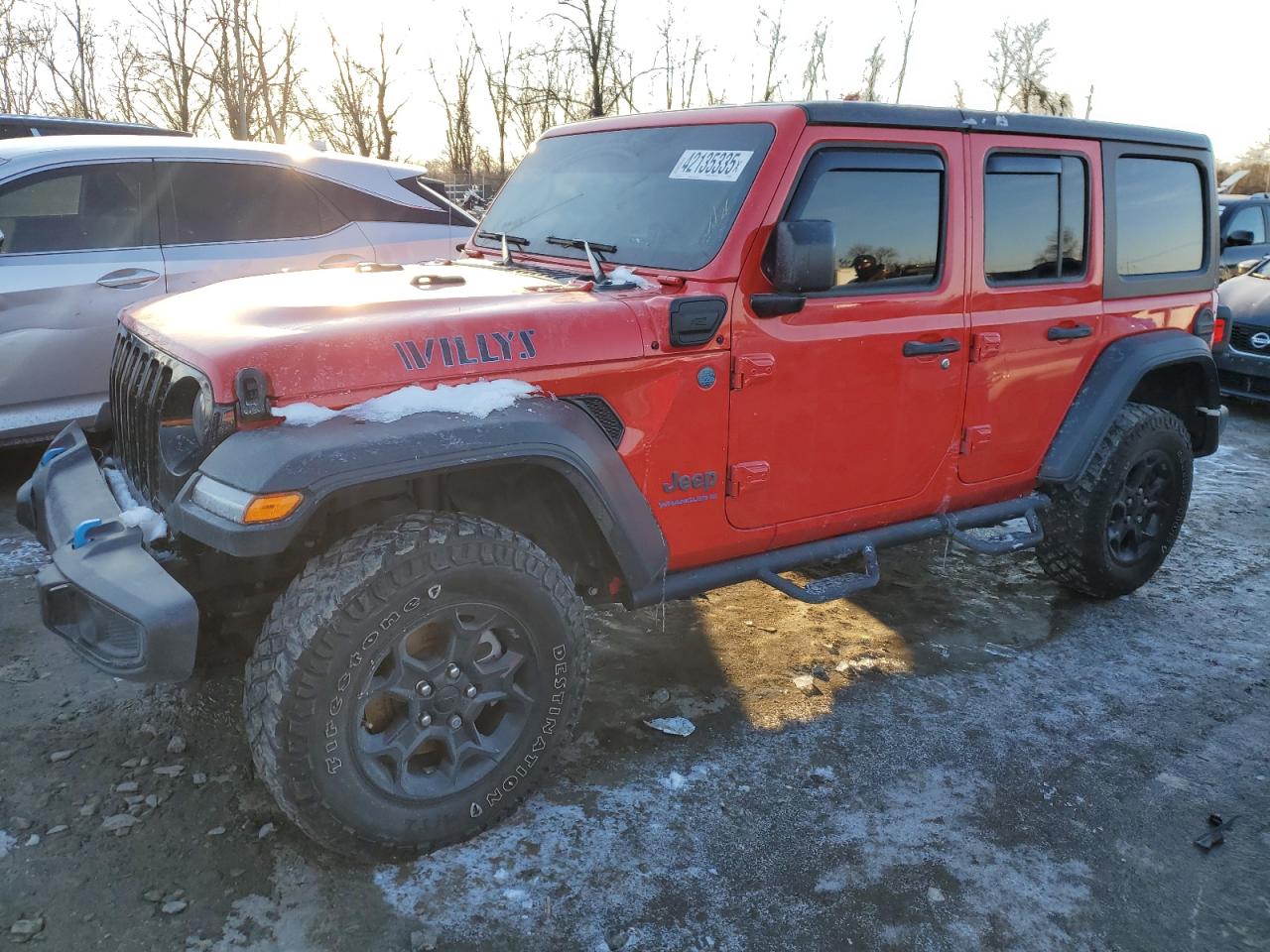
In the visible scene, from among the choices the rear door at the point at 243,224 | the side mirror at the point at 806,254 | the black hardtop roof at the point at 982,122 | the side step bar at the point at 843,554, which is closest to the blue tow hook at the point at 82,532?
the side step bar at the point at 843,554

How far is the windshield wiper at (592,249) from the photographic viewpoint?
300 centimetres

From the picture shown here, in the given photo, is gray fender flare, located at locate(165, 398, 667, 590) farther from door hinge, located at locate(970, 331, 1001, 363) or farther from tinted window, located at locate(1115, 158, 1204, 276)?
tinted window, located at locate(1115, 158, 1204, 276)

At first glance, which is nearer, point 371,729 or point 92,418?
point 371,729

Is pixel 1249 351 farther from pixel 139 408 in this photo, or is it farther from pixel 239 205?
pixel 139 408

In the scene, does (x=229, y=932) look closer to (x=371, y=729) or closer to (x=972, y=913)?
(x=371, y=729)

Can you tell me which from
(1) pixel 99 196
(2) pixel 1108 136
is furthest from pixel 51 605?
(2) pixel 1108 136

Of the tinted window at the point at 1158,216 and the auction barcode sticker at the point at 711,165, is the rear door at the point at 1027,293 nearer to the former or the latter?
the tinted window at the point at 1158,216

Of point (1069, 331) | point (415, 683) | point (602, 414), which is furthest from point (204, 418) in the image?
point (1069, 331)

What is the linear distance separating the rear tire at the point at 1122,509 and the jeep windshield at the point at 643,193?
2134 mm

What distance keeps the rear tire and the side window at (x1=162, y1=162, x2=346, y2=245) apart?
13.7 feet

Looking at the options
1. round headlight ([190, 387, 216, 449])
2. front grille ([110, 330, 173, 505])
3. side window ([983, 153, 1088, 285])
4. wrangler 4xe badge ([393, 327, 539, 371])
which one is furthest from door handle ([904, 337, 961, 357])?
front grille ([110, 330, 173, 505])

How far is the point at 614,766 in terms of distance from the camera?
3.05m

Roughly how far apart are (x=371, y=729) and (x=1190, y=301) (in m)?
3.99

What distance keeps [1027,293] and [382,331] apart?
2.51 metres
